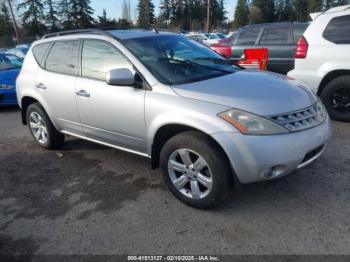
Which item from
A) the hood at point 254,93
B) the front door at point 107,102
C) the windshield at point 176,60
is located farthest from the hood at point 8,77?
the hood at point 254,93

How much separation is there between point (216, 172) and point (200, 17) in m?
80.4

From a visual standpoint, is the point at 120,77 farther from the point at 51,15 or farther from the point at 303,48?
the point at 51,15

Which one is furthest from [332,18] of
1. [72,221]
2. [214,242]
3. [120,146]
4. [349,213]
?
[72,221]

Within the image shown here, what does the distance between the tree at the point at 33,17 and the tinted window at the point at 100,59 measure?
56.6 metres

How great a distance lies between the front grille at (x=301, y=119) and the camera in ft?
9.27

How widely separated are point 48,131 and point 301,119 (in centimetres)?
348

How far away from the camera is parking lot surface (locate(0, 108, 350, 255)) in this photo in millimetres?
2709

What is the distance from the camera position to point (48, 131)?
4.78 m

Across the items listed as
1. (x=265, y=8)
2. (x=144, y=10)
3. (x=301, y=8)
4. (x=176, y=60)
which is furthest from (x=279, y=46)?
(x=301, y=8)

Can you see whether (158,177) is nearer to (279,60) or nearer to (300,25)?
(279,60)

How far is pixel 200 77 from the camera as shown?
3.47 meters

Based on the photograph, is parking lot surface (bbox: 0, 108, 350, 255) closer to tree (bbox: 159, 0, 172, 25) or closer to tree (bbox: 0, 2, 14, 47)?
tree (bbox: 0, 2, 14, 47)

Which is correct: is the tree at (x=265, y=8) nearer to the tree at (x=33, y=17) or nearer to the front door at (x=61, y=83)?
the tree at (x=33, y=17)

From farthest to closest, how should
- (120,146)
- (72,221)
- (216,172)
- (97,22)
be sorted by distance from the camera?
(97,22) < (120,146) < (72,221) < (216,172)
